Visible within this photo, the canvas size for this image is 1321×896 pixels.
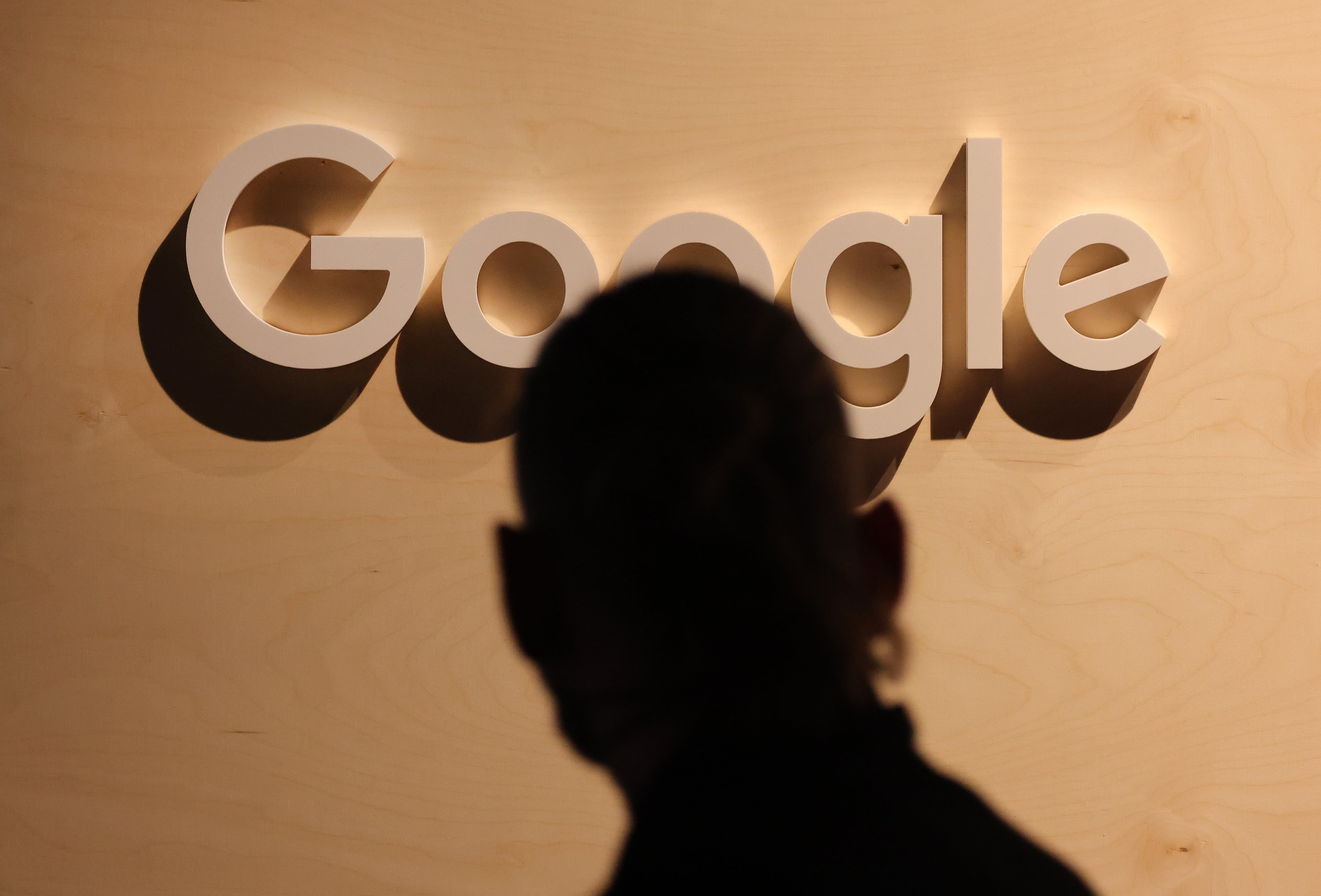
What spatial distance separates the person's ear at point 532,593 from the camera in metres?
0.86

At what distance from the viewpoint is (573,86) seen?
0.87m

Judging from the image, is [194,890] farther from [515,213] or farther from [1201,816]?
[1201,816]

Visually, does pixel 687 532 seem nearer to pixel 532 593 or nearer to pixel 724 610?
pixel 724 610

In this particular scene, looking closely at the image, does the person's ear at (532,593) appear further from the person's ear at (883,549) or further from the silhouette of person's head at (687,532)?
the person's ear at (883,549)

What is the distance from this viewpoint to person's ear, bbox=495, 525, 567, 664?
2.81 ft

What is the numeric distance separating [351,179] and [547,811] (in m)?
0.78

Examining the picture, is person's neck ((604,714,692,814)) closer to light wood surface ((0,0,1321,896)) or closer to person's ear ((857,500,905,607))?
light wood surface ((0,0,1321,896))

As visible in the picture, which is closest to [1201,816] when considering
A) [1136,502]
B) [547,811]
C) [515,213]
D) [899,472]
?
[1136,502]

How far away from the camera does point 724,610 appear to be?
0.81 meters

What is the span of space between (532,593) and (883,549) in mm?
418

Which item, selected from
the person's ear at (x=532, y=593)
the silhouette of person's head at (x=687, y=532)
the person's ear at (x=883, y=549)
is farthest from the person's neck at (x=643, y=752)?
the person's ear at (x=883, y=549)

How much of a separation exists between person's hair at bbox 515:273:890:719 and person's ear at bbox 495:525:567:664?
19mm

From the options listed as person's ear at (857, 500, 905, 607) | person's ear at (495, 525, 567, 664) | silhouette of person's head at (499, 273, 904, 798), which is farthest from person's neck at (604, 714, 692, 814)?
person's ear at (857, 500, 905, 607)

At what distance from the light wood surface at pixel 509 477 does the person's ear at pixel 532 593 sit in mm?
26
